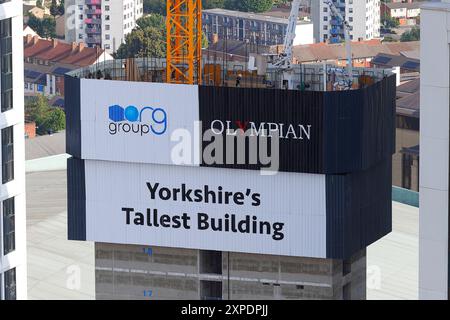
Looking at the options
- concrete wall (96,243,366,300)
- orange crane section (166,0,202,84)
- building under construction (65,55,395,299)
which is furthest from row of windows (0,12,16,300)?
orange crane section (166,0,202,84)

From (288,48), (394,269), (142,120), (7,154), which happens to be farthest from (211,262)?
(394,269)

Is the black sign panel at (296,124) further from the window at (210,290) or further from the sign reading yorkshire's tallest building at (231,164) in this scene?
the window at (210,290)

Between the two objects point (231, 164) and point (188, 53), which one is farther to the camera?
point (188, 53)

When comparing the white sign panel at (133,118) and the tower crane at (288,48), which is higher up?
the tower crane at (288,48)

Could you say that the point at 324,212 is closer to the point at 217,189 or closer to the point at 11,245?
the point at 217,189

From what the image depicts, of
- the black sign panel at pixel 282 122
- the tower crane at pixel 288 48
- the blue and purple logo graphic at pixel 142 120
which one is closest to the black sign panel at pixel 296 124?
the black sign panel at pixel 282 122

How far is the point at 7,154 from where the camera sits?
10988cm

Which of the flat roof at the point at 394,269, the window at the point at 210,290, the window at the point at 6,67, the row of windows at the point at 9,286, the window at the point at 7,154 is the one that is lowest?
the flat roof at the point at 394,269

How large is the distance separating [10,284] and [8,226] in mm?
3463

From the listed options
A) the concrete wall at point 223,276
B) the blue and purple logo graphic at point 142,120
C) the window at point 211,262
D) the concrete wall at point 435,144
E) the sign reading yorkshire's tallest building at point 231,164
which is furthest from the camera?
the window at point 211,262

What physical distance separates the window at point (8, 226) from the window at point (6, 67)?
18.1 feet

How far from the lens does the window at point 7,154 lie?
109 metres

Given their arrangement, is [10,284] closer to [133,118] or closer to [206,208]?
[133,118]
